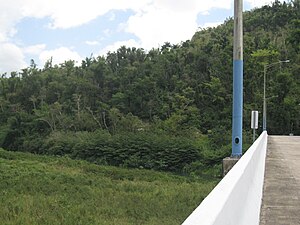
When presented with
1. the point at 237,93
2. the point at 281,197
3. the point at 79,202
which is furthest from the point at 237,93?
the point at 79,202

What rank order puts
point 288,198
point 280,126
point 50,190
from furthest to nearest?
point 280,126, point 50,190, point 288,198

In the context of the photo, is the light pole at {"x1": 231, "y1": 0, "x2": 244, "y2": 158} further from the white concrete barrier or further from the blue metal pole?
the white concrete barrier

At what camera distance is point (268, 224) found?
5.29 metres

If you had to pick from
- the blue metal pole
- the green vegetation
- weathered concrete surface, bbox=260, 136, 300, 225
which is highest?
the blue metal pole

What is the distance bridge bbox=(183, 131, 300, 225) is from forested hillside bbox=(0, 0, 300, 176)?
1550 inches

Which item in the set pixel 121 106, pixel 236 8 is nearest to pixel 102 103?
pixel 121 106

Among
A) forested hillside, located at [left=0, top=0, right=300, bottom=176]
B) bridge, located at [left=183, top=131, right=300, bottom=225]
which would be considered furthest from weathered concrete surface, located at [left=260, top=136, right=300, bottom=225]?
forested hillside, located at [left=0, top=0, right=300, bottom=176]

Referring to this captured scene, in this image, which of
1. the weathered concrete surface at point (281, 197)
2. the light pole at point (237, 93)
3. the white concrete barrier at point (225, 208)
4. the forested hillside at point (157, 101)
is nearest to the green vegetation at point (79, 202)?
the light pole at point (237, 93)

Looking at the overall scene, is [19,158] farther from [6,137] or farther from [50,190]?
[6,137]

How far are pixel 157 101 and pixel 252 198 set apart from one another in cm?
6595

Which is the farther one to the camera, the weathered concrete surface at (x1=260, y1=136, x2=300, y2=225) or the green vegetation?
the green vegetation

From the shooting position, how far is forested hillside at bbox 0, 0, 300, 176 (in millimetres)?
52594

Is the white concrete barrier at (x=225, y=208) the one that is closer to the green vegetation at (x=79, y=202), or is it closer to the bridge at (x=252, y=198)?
the bridge at (x=252, y=198)

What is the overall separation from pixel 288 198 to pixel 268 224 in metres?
1.63
